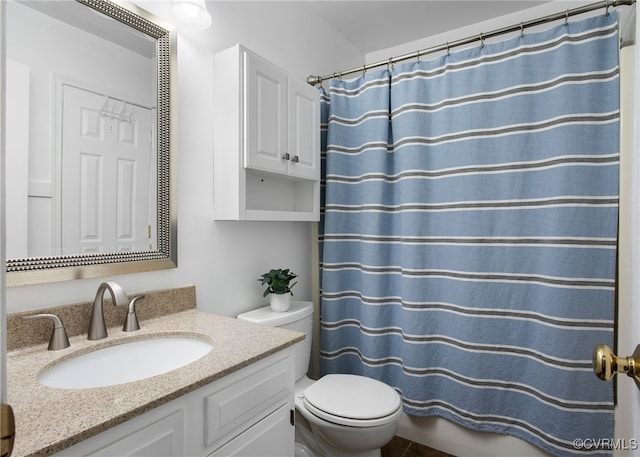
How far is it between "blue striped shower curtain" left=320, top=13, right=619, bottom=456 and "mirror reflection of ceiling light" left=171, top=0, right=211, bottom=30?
3.00 feet

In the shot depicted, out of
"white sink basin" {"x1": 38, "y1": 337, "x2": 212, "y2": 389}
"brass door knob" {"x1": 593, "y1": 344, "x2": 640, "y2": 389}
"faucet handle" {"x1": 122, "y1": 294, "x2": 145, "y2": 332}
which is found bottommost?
"white sink basin" {"x1": 38, "y1": 337, "x2": 212, "y2": 389}

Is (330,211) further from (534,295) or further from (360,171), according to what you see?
(534,295)

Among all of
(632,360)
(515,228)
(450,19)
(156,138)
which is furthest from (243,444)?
(450,19)

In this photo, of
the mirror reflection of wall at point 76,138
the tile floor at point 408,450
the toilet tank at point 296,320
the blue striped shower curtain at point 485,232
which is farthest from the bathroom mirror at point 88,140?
the tile floor at point 408,450

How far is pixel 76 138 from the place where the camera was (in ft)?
3.56

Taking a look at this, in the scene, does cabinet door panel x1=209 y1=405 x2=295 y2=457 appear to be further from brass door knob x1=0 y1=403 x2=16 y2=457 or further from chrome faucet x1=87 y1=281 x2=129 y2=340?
brass door knob x1=0 y1=403 x2=16 y2=457

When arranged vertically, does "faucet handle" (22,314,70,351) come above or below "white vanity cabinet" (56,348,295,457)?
above

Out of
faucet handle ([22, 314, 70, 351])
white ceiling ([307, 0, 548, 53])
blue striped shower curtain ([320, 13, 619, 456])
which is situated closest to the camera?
faucet handle ([22, 314, 70, 351])

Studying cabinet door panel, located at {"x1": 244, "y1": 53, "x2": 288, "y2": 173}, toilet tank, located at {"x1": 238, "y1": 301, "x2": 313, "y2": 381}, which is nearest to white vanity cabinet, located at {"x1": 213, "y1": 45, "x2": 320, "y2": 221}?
cabinet door panel, located at {"x1": 244, "y1": 53, "x2": 288, "y2": 173}

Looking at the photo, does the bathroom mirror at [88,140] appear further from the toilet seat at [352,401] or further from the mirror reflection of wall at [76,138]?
the toilet seat at [352,401]

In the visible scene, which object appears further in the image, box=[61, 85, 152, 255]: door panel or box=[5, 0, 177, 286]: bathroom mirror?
box=[61, 85, 152, 255]: door panel

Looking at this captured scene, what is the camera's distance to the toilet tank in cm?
157

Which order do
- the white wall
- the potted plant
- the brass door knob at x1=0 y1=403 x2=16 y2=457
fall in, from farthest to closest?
the potted plant, the white wall, the brass door knob at x1=0 y1=403 x2=16 y2=457

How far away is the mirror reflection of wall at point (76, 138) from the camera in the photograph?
38.1 inches
